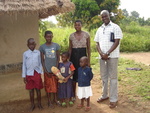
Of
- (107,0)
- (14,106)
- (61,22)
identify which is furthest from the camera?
(61,22)

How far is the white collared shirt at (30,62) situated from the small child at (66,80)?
17.5 inches

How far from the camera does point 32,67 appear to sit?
343 centimetres

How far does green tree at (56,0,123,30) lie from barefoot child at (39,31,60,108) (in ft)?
38.7

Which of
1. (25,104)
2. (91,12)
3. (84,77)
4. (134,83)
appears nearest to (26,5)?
(84,77)

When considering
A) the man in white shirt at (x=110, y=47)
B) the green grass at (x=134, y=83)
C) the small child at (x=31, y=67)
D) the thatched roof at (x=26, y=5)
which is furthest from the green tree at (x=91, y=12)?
the small child at (x=31, y=67)

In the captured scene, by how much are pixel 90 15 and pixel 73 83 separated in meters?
13.0

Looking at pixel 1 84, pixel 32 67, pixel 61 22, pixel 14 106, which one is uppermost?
pixel 61 22

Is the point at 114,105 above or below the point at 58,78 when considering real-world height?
below

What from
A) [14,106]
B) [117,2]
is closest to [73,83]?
[14,106]

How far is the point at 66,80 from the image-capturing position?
139 inches

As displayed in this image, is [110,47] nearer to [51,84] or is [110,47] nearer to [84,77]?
[84,77]

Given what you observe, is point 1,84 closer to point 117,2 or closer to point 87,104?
point 87,104

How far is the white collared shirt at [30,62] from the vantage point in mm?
3400

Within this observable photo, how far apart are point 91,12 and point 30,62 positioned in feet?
44.2
